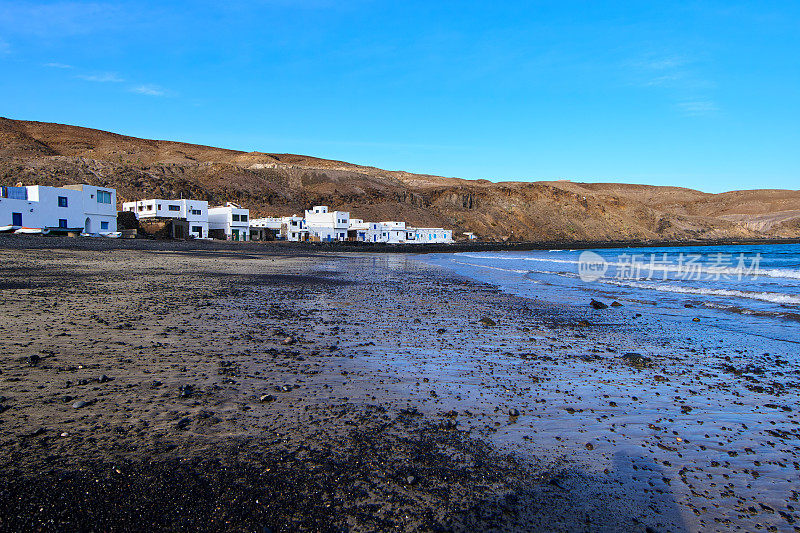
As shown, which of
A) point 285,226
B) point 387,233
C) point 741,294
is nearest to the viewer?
point 741,294

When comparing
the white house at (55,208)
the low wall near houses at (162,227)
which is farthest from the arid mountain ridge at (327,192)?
the white house at (55,208)

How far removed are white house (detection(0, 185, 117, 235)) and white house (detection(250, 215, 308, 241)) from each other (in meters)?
26.4

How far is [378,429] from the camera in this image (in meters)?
4.65

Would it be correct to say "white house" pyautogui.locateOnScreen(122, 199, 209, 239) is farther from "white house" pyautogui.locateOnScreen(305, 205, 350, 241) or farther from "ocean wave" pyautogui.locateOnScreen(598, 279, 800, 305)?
"ocean wave" pyautogui.locateOnScreen(598, 279, 800, 305)

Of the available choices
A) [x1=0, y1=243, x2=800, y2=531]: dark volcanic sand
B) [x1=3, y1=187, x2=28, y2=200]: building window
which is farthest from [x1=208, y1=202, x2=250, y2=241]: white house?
[x1=0, y1=243, x2=800, y2=531]: dark volcanic sand

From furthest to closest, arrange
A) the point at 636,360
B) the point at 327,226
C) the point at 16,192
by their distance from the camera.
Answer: the point at 327,226, the point at 16,192, the point at 636,360

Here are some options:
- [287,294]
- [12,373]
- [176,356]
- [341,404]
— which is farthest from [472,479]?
[287,294]

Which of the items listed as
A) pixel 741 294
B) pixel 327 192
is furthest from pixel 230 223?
pixel 741 294

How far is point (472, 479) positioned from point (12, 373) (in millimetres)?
5730

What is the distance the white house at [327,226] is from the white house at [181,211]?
20114 mm

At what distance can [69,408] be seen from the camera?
4711 mm

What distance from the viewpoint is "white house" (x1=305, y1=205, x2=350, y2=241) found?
273 ft

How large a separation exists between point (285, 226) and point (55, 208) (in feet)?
121

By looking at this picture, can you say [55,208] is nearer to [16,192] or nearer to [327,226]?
[16,192]
